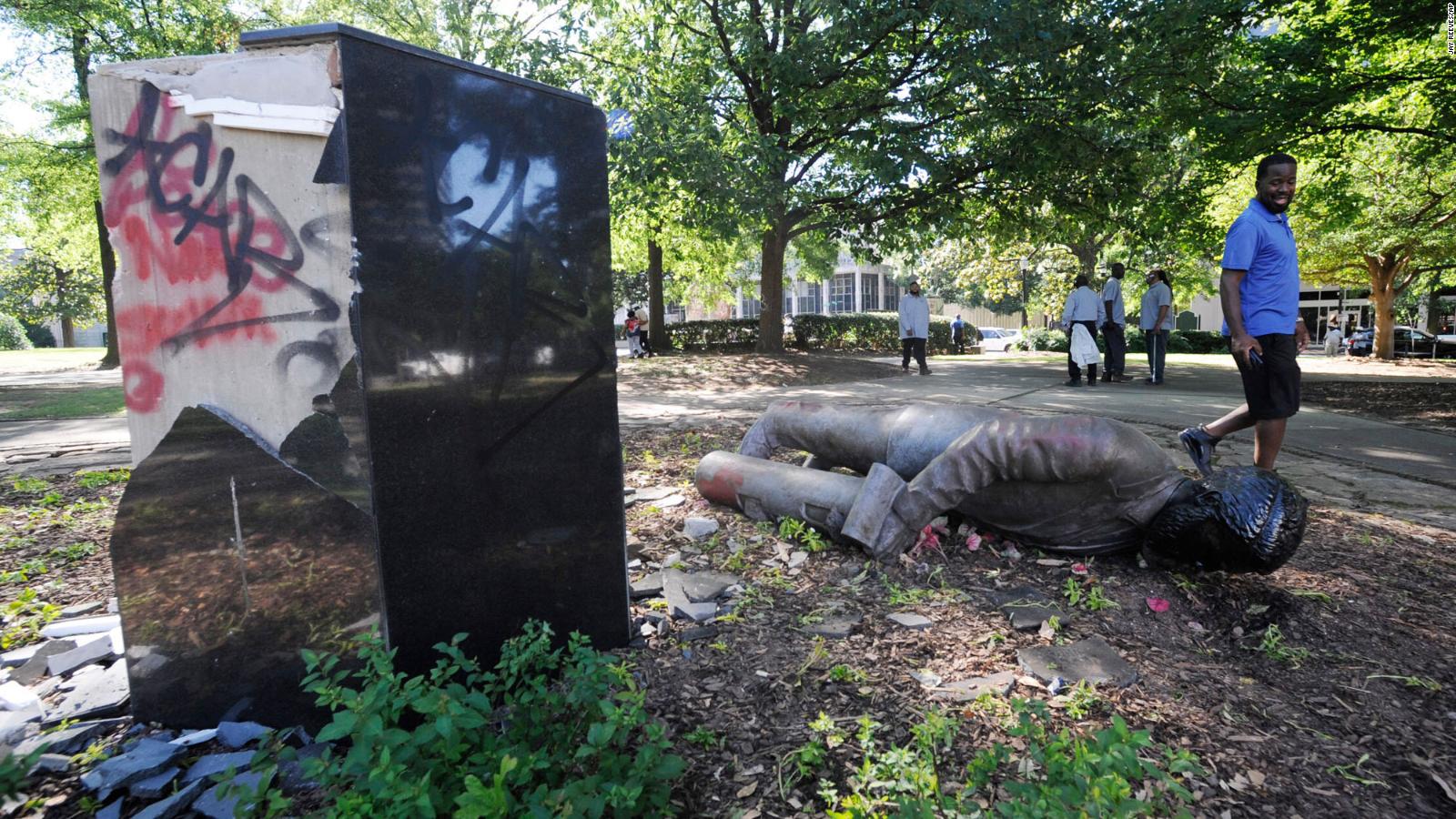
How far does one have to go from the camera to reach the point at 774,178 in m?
10.9

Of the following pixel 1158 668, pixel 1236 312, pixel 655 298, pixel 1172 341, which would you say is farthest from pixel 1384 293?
pixel 1158 668

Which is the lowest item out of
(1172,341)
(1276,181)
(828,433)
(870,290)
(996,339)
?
(828,433)

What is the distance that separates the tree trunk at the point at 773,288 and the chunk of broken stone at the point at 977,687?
11919 mm

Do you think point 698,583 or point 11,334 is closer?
point 698,583

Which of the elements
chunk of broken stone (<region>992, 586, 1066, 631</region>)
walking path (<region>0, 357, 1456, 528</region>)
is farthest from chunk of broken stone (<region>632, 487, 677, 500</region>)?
chunk of broken stone (<region>992, 586, 1066, 631</region>)

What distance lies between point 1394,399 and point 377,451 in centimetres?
1266

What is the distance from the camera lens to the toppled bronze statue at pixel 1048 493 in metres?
2.83

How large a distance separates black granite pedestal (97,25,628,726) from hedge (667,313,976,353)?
18.7m

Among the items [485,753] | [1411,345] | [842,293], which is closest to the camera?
[485,753]

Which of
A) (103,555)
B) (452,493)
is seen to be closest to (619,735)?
(452,493)

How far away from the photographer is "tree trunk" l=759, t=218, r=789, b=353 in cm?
1473

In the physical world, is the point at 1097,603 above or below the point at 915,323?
below

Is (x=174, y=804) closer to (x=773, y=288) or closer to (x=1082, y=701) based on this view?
(x=1082, y=701)

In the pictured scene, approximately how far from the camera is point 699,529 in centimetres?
406
